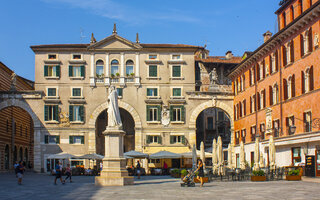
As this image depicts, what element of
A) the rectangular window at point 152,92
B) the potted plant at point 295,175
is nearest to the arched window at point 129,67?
the rectangular window at point 152,92

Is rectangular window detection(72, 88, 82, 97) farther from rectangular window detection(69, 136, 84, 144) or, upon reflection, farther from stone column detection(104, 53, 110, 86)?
rectangular window detection(69, 136, 84, 144)

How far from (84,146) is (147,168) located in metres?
7.92

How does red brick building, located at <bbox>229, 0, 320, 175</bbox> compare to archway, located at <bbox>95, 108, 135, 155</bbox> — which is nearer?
red brick building, located at <bbox>229, 0, 320, 175</bbox>

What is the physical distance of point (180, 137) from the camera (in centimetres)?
5912

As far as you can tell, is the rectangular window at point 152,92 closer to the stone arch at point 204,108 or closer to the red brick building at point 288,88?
the stone arch at point 204,108

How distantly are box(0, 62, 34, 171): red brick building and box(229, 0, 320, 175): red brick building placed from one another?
27204 mm

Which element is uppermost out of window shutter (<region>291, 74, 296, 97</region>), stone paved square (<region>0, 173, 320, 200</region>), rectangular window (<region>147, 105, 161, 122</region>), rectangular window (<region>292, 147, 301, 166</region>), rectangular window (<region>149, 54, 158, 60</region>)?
rectangular window (<region>149, 54, 158, 60</region>)

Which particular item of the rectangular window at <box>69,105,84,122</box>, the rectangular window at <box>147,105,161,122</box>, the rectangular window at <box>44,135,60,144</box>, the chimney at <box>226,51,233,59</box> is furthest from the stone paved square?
the chimney at <box>226,51,233,59</box>

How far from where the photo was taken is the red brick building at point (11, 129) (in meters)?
56.5

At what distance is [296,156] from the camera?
39875 mm

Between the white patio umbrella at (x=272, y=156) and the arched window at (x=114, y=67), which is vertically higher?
the arched window at (x=114, y=67)

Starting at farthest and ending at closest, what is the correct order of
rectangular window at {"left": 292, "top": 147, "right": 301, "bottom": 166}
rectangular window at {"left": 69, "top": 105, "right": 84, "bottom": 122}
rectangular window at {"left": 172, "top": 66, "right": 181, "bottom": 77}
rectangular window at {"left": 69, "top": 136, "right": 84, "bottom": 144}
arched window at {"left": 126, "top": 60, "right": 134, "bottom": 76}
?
rectangular window at {"left": 172, "top": 66, "right": 181, "bottom": 77} → arched window at {"left": 126, "top": 60, "right": 134, "bottom": 76} → rectangular window at {"left": 69, "top": 105, "right": 84, "bottom": 122} → rectangular window at {"left": 69, "top": 136, "right": 84, "bottom": 144} → rectangular window at {"left": 292, "top": 147, "right": 301, "bottom": 166}

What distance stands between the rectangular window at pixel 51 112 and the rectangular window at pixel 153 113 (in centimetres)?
1094

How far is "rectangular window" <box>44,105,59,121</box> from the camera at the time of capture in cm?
5778
